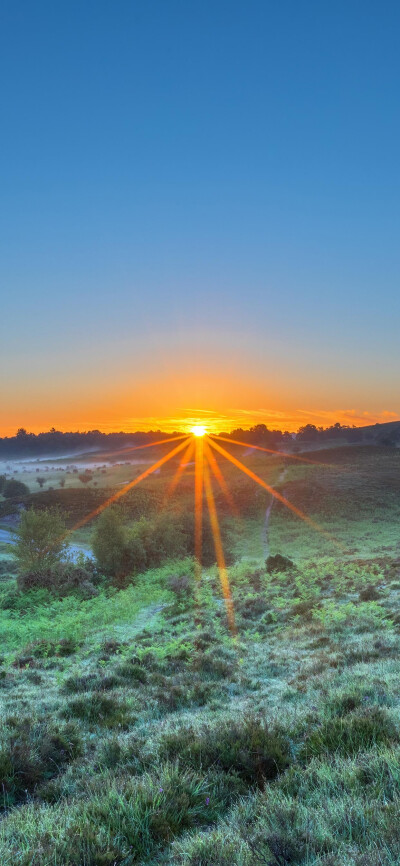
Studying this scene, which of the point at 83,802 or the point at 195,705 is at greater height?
the point at 83,802

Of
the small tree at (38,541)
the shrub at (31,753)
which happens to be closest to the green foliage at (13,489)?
the small tree at (38,541)

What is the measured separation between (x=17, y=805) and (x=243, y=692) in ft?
18.4

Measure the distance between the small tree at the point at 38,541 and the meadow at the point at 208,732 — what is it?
11050 mm

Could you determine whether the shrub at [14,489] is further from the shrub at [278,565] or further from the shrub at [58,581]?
the shrub at [278,565]

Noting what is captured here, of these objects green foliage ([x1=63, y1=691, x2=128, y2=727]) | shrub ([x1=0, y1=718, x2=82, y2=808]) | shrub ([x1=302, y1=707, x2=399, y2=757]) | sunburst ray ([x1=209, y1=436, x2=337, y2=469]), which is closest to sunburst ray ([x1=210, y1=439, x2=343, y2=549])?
sunburst ray ([x1=209, y1=436, x2=337, y2=469])

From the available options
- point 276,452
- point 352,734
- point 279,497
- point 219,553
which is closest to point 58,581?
point 219,553

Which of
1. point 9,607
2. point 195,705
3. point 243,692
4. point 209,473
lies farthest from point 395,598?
point 209,473

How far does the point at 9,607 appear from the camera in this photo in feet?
90.4

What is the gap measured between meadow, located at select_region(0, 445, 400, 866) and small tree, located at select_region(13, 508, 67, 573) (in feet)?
36.3

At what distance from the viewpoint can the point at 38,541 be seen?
35969 mm

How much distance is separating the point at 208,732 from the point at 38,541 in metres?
33.0

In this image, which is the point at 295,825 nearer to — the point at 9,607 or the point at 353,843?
the point at 353,843

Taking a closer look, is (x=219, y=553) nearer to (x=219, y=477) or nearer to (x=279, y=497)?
(x=279, y=497)

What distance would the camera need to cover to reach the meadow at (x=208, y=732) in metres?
3.72
